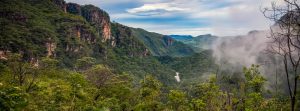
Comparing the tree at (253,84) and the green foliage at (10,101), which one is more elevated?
the green foliage at (10,101)

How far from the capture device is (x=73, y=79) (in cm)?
4562

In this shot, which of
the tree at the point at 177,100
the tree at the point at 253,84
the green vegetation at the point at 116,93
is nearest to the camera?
the tree at the point at 253,84

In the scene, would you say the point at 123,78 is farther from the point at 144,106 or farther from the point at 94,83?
the point at 144,106

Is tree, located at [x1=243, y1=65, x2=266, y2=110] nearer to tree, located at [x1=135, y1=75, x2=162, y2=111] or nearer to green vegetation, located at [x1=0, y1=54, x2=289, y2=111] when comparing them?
green vegetation, located at [x1=0, y1=54, x2=289, y2=111]

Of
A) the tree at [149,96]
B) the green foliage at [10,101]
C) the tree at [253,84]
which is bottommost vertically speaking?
the tree at [149,96]

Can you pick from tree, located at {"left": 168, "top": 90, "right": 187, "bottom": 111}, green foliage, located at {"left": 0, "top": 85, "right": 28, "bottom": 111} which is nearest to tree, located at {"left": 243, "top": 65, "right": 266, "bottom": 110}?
tree, located at {"left": 168, "top": 90, "right": 187, "bottom": 111}

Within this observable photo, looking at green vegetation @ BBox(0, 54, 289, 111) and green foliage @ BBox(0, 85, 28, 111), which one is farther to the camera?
green vegetation @ BBox(0, 54, 289, 111)

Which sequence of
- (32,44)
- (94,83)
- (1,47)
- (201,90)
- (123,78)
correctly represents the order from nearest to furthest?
(201,90) → (94,83) → (123,78) → (1,47) → (32,44)

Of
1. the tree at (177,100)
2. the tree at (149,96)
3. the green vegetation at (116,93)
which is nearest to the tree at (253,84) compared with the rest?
the green vegetation at (116,93)

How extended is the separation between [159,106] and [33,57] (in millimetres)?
121316

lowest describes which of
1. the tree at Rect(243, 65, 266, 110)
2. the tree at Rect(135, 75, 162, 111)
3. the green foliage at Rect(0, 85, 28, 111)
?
the tree at Rect(135, 75, 162, 111)

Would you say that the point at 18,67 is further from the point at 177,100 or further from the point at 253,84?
the point at 253,84

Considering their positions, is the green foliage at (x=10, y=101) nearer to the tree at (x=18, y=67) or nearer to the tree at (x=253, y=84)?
the tree at (x=253, y=84)

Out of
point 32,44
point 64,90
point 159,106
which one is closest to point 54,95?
point 64,90
